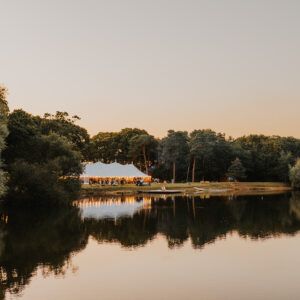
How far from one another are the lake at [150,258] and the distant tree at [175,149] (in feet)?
165

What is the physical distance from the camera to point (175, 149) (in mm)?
76375

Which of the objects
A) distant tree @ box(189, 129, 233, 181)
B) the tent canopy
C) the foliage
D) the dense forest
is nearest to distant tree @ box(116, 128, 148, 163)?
the dense forest

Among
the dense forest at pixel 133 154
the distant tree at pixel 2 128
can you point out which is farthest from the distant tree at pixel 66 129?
the distant tree at pixel 2 128

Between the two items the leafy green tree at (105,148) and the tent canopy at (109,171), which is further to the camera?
the leafy green tree at (105,148)

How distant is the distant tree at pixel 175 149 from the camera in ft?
250

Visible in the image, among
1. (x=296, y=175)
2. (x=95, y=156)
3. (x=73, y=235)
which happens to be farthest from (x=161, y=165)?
(x=73, y=235)

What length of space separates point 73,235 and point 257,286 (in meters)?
11.4

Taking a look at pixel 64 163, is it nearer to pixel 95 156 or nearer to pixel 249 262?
pixel 249 262

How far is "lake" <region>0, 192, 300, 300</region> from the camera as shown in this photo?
10938 millimetres

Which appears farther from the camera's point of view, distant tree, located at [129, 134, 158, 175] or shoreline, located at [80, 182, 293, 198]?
distant tree, located at [129, 134, 158, 175]

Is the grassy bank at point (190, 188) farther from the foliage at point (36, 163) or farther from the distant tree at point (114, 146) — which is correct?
the distant tree at point (114, 146)

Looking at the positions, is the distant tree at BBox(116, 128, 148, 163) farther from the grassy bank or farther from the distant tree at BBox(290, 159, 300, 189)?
the distant tree at BBox(290, 159, 300, 189)

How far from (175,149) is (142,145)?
42.0 feet

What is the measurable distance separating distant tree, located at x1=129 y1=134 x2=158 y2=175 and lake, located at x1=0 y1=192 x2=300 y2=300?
60.7 metres
